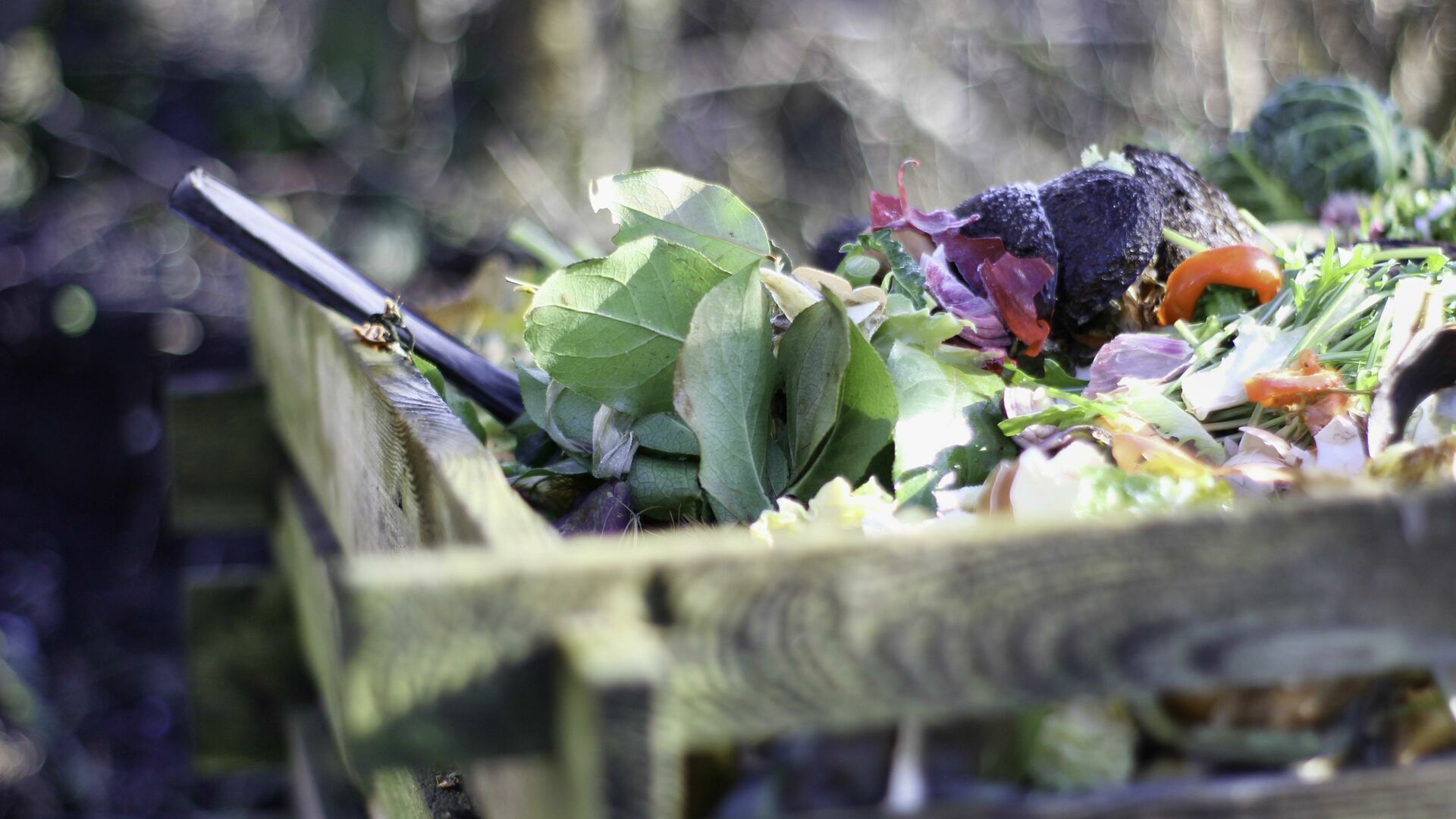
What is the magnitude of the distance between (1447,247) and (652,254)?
3.22 ft

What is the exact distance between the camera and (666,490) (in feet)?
3.20

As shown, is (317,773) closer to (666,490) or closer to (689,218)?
(666,490)

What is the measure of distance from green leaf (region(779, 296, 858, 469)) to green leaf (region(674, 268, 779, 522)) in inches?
0.7

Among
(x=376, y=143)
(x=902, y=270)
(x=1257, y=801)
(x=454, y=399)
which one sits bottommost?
(x=1257, y=801)

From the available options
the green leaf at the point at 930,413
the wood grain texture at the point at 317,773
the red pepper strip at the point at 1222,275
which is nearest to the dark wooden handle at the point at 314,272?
the green leaf at the point at 930,413

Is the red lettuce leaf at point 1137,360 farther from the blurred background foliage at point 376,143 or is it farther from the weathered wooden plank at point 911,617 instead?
the blurred background foliage at point 376,143

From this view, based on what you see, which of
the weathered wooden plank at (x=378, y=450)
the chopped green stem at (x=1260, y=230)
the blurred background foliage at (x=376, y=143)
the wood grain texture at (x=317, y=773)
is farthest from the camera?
the blurred background foliage at (x=376, y=143)

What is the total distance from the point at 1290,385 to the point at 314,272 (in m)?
0.92

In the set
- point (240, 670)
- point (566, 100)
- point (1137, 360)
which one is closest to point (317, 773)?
point (240, 670)

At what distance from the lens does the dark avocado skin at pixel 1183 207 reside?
1157 mm

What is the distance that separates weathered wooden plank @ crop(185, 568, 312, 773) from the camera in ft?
5.33

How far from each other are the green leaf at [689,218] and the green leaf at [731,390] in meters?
0.10

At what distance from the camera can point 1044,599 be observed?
546mm

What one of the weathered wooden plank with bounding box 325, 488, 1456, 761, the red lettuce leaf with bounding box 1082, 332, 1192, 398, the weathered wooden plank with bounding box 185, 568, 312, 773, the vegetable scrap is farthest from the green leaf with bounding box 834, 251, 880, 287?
the weathered wooden plank with bounding box 185, 568, 312, 773
